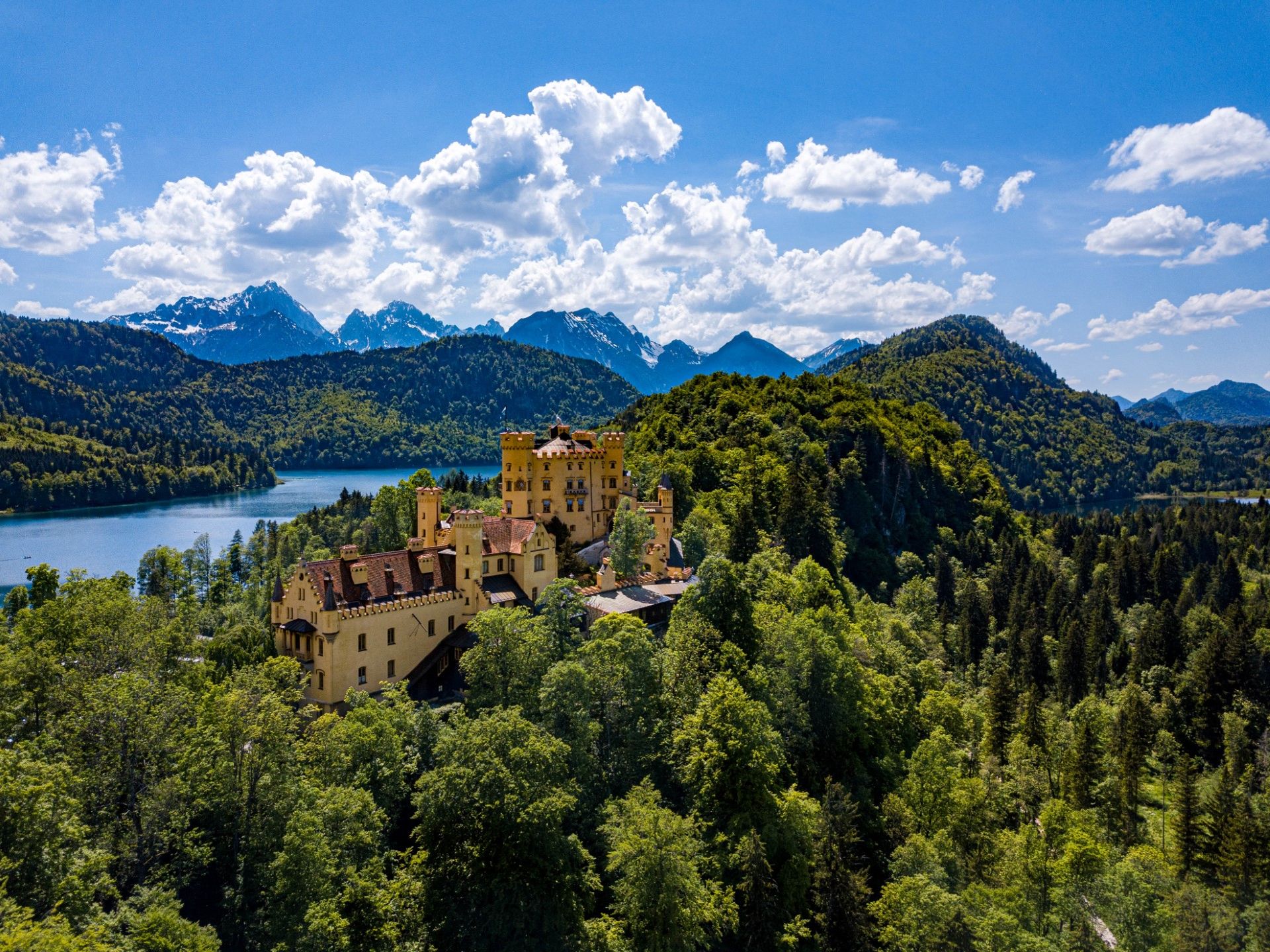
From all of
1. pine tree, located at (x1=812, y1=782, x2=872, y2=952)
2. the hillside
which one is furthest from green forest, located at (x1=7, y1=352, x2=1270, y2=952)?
the hillside

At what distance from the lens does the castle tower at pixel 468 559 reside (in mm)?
49344

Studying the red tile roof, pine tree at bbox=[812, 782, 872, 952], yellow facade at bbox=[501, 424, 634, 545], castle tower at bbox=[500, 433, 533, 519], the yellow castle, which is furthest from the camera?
yellow facade at bbox=[501, 424, 634, 545]

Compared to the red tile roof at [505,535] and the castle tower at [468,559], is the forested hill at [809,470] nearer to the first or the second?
the red tile roof at [505,535]

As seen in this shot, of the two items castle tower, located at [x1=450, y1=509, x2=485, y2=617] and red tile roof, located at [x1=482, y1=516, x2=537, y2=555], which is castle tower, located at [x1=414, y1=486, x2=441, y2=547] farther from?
castle tower, located at [x1=450, y1=509, x2=485, y2=617]

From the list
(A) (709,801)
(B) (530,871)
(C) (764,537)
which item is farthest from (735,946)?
(C) (764,537)

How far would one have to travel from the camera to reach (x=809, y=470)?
100562 millimetres

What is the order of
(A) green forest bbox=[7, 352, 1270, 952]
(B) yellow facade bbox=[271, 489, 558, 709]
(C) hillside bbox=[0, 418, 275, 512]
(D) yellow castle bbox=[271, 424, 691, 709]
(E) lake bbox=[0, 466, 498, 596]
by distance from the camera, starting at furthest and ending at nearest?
(C) hillside bbox=[0, 418, 275, 512]
(E) lake bbox=[0, 466, 498, 596]
(D) yellow castle bbox=[271, 424, 691, 709]
(B) yellow facade bbox=[271, 489, 558, 709]
(A) green forest bbox=[7, 352, 1270, 952]

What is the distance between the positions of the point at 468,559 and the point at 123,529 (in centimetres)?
12482

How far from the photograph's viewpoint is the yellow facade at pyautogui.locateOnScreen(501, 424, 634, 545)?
64812mm

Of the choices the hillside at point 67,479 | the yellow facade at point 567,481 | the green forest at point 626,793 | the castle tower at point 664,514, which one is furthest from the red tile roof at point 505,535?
the hillside at point 67,479

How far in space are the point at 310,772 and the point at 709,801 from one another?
17939 millimetres

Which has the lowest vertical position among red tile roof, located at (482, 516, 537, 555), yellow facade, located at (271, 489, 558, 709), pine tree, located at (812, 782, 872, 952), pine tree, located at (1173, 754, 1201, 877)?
pine tree, located at (1173, 754, 1201, 877)

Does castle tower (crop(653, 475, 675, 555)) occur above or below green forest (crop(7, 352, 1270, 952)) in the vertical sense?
above

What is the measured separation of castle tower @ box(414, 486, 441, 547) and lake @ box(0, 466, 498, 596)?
7146cm
